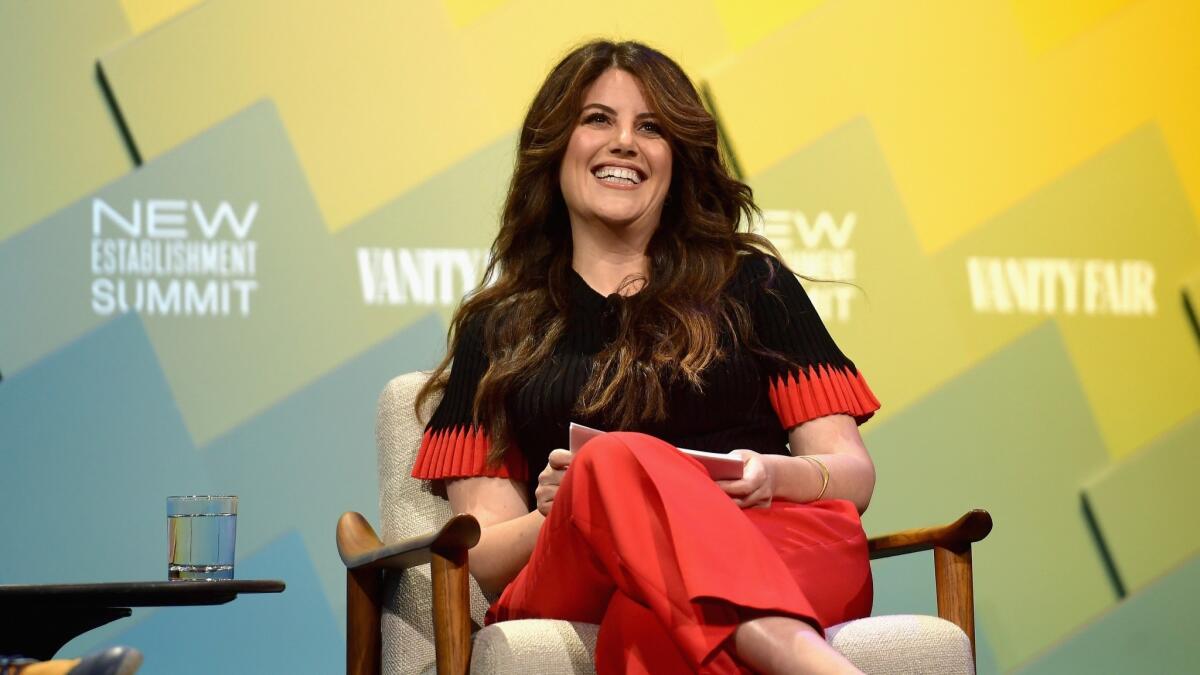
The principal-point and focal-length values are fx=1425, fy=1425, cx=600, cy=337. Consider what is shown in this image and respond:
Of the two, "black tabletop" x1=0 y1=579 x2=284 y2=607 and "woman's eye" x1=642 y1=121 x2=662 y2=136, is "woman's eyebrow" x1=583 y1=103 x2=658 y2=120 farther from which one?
"black tabletop" x1=0 y1=579 x2=284 y2=607

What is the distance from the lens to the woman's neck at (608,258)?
2.44 meters

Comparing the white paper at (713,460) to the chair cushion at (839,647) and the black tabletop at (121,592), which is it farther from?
the black tabletop at (121,592)

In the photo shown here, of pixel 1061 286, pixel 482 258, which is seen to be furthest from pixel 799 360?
pixel 1061 286

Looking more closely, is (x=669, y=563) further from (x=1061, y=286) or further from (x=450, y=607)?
(x=1061, y=286)

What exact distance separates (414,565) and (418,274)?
127 cm

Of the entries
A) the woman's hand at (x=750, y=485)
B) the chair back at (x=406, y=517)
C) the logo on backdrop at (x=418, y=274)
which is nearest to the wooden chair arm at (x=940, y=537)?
the woman's hand at (x=750, y=485)

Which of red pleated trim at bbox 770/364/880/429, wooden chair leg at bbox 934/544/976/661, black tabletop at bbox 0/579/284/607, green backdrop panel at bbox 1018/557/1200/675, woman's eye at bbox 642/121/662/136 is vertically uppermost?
woman's eye at bbox 642/121/662/136

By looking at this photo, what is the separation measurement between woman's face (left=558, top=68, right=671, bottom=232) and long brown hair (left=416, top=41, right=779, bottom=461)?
0.07ft

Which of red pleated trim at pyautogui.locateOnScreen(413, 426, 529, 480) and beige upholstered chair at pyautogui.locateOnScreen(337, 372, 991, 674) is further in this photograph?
red pleated trim at pyautogui.locateOnScreen(413, 426, 529, 480)

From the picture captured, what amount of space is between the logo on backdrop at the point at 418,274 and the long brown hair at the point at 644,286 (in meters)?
0.66

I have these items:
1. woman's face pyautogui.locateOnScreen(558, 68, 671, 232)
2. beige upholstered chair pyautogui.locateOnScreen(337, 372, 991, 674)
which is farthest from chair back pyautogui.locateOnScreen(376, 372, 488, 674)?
woman's face pyautogui.locateOnScreen(558, 68, 671, 232)

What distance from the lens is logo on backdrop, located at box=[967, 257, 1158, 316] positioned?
134 inches

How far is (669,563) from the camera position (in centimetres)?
166

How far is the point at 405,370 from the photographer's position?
3.20 metres
